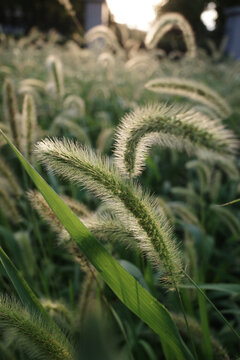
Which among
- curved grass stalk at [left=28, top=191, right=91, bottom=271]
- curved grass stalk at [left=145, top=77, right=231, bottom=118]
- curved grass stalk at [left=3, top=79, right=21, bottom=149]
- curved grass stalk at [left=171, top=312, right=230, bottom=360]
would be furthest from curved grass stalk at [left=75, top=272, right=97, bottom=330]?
curved grass stalk at [left=145, top=77, right=231, bottom=118]

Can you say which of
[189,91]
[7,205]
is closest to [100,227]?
[7,205]

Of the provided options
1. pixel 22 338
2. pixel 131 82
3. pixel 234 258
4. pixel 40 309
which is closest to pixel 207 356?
pixel 40 309

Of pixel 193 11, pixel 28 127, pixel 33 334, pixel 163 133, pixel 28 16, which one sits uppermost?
pixel 28 16

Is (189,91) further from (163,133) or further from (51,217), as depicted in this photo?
(51,217)

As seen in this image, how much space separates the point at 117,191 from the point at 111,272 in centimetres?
27

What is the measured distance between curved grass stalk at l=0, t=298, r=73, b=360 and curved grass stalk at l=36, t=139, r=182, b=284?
1.14 ft

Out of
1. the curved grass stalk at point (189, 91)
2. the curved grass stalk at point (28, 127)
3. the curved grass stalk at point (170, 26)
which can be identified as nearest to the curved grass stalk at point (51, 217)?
the curved grass stalk at point (28, 127)

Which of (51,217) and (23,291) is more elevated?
(51,217)

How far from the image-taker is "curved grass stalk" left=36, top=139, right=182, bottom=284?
87cm

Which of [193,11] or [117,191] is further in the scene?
[193,11]

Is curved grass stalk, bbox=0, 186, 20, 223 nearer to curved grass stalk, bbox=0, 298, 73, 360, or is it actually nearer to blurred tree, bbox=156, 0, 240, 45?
curved grass stalk, bbox=0, 298, 73, 360

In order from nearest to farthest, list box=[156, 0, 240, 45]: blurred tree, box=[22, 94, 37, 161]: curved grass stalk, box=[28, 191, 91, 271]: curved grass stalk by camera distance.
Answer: box=[28, 191, 91, 271]: curved grass stalk, box=[22, 94, 37, 161]: curved grass stalk, box=[156, 0, 240, 45]: blurred tree

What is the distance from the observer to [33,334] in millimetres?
797

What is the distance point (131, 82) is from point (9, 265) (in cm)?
607
